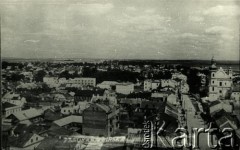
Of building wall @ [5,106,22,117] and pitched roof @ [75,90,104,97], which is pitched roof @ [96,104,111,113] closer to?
pitched roof @ [75,90,104,97]

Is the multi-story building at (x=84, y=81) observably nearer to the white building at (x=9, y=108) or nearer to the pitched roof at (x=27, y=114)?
the pitched roof at (x=27, y=114)

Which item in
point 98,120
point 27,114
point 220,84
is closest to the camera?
point 220,84

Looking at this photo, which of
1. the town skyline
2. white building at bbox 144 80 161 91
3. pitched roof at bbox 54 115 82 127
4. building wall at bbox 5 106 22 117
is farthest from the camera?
building wall at bbox 5 106 22 117

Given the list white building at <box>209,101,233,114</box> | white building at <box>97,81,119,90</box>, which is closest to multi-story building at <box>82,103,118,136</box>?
white building at <box>97,81,119,90</box>

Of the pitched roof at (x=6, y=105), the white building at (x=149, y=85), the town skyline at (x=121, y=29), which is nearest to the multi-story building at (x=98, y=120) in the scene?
the white building at (x=149, y=85)

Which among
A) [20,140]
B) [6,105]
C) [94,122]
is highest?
[6,105]

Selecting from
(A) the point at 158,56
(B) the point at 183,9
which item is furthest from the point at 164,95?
(B) the point at 183,9

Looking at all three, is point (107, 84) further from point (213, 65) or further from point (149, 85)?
point (213, 65)

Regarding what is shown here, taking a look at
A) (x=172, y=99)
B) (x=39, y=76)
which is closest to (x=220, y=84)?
(x=172, y=99)
